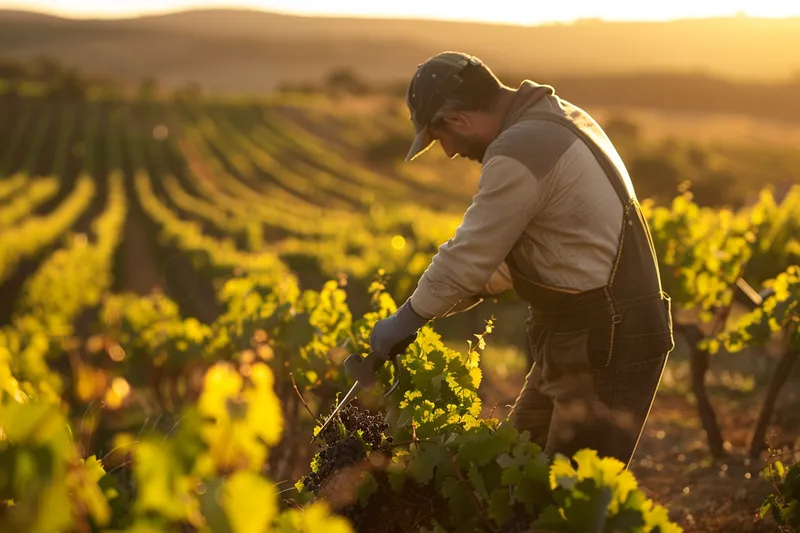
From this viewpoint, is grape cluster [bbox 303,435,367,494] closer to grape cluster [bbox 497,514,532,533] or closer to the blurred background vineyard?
grape cluster [bbox 497,514,532,533]

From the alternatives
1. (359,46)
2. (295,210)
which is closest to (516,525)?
(295,210)

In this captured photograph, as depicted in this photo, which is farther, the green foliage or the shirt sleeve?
the green foliage

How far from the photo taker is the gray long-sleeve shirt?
284 cm

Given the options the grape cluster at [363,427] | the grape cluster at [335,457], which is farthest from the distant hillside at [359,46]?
the grape cluster at [335,457]

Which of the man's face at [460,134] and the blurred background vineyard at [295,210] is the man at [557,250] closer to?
the man's face at [460,134]

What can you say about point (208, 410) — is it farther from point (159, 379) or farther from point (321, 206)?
point (321, 206)

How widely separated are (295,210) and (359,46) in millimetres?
130152

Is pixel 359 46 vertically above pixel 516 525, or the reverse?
pixel 516 525

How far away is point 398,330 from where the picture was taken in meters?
2.91

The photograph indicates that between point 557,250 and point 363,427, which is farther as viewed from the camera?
point 557,250

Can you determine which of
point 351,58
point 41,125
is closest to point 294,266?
point 41,125

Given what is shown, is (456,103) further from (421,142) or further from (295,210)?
(295,210)

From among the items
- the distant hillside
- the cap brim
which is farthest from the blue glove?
the distant hillside

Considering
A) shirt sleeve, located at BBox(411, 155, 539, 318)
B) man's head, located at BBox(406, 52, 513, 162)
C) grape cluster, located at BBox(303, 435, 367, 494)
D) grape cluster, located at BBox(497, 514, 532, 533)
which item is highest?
man's head, located at BBox(406, 52, 513, 162)
